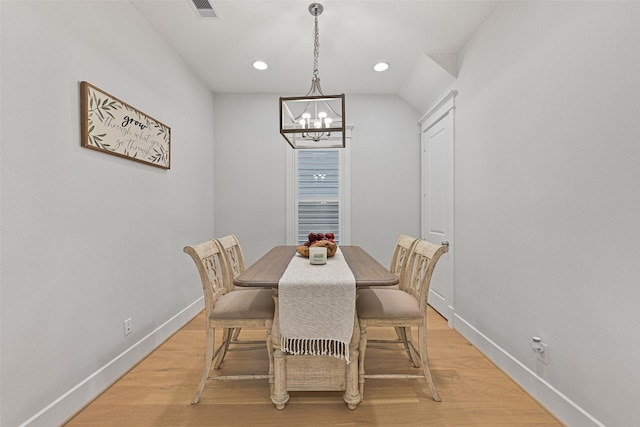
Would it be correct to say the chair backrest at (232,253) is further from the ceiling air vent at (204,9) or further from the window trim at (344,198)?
the ceiling air vent at (204,9)

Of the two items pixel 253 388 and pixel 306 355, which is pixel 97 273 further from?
pixel 306 355

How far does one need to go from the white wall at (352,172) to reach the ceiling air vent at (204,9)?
148cm

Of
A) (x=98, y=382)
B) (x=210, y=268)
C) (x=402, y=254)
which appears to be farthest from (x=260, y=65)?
(x=98, y=382)

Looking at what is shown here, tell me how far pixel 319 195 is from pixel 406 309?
2262 mm

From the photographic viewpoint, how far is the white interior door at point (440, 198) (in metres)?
2.86

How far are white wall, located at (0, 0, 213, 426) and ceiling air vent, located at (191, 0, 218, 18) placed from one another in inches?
19.1

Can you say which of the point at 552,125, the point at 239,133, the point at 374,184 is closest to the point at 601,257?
the point at 552,125

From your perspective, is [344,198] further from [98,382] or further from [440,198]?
[98,382]

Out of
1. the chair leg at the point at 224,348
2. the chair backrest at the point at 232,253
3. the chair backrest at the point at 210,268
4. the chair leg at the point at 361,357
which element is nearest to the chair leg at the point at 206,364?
the chair backrest at the point at 210,268

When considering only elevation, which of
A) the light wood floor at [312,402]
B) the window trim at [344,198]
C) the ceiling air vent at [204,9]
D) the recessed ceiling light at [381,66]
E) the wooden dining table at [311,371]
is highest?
the recessed ceiling light at [381,66]

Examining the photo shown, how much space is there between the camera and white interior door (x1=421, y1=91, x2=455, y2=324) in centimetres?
286

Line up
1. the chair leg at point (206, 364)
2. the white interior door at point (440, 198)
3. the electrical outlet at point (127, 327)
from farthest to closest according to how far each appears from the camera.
A: the white interior door at point (440, 198) → the electrical outlet at point (127, 327) → the chair leg at point (206, 364)

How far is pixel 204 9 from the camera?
2127mm

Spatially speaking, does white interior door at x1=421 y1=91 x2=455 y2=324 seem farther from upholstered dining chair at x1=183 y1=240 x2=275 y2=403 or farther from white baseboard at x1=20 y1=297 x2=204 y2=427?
white baseboard at x1=20 y1=297 x2=204 y2=427
